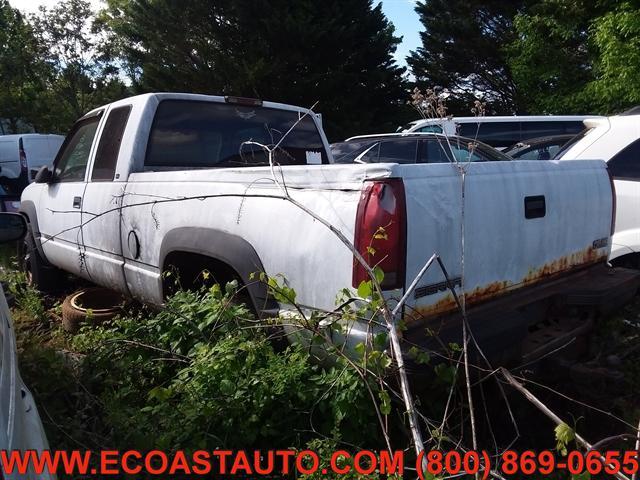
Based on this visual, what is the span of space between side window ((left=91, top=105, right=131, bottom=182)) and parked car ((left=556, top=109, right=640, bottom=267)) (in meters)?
3.97

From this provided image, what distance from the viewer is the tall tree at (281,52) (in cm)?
1888

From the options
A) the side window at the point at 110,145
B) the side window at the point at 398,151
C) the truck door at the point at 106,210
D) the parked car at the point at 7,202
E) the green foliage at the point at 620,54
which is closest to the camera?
the truck door at the point at 106,210

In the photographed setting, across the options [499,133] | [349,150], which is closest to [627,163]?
[349,150]

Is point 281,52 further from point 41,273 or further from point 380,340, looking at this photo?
point 380,340

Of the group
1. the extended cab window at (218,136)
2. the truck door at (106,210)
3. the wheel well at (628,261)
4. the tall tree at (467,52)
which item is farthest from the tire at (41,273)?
the tall tree at (467,52)

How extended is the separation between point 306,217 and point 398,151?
18.0 feet

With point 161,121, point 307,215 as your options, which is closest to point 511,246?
point 307,215

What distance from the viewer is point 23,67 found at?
2525 centimetres

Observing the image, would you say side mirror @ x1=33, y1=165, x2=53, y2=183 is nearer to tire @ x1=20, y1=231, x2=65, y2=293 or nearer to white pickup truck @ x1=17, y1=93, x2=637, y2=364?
white pickup truck @ x1=17, y1=93, x2=637, y2=364

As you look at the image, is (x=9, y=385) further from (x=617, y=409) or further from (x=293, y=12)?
(x=293, y=12)

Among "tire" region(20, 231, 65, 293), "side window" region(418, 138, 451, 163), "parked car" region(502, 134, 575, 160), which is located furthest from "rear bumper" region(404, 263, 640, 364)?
"tire" region(20, 231, 65, 293)

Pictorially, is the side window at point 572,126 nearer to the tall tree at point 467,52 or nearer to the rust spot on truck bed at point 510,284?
the tall tree at point 467,52

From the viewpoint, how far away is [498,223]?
2742mm

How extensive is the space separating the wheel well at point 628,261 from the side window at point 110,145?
4.23m
